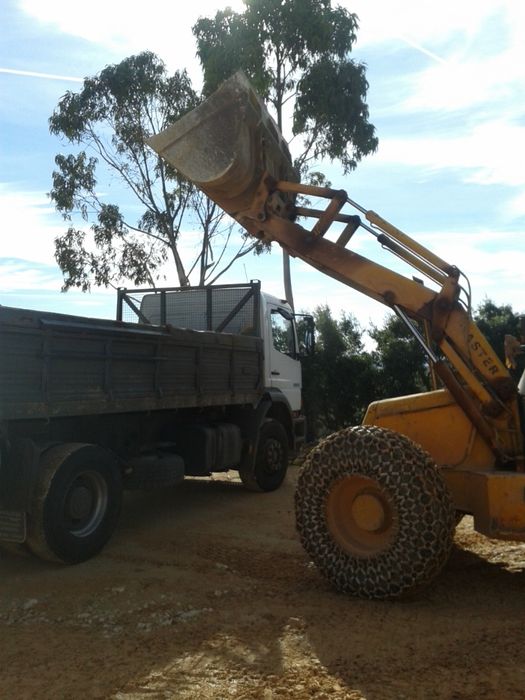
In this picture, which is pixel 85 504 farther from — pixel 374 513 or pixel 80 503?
pixel 374 513

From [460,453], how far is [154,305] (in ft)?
19.1

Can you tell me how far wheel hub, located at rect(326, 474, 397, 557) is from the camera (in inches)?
191

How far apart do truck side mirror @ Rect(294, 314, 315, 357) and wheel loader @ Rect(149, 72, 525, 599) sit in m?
4.48

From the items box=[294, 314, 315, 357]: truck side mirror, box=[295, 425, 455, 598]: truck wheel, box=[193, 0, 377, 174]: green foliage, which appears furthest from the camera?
box=[193, 0, 377, 174]: green foliage

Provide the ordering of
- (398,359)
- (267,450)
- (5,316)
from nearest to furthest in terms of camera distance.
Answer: (5,316)
(267,450)
(398,359)

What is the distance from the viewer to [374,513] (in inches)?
192

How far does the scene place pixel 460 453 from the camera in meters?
5.34

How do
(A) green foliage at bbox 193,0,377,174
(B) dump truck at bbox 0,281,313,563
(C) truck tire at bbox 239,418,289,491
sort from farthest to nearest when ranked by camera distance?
(A) green foliage at bbox 193,0,377,174, (C) truck tire at bbox 239,418,289,491, (B) dump truck at bbox 0,281,313,563

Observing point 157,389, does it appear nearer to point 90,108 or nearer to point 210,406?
point 210,406

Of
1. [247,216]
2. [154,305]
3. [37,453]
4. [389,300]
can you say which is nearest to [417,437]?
[389,300]

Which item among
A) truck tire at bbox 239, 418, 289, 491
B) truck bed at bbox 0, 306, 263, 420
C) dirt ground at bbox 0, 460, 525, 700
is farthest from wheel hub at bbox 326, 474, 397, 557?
truck tire at bbox 239, 418, 289, 491

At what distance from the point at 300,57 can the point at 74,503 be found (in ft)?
48.8

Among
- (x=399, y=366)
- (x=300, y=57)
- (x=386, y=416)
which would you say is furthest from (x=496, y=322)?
(x=386, y=416)

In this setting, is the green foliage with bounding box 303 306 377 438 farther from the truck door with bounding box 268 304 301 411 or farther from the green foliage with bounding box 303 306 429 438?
the truck door with bounding box 268 304 301 411
